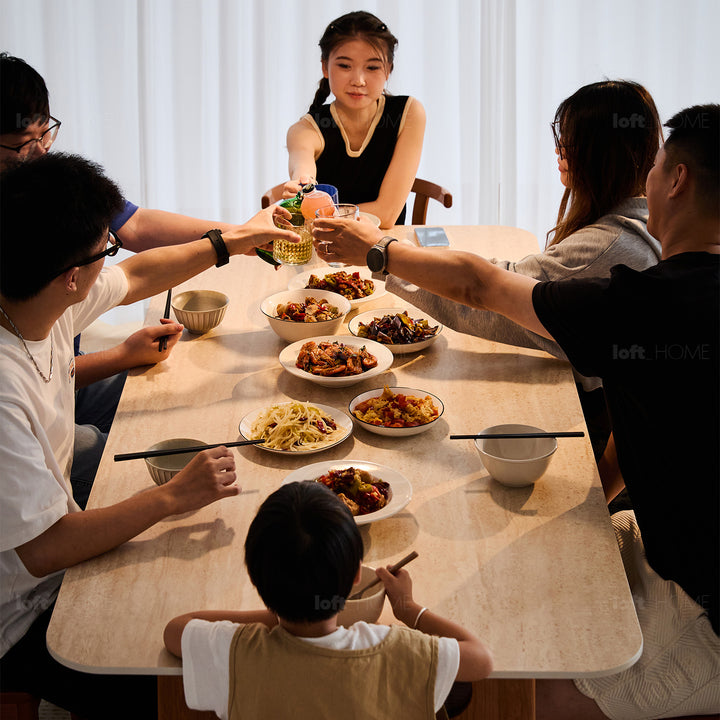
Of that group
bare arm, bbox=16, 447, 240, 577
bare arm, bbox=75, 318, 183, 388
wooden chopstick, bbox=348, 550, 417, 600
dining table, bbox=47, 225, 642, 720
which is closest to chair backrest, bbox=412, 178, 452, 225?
dining table, bbox=47, 225, 642, 720

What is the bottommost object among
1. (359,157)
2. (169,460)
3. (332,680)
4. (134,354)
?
(332,680)

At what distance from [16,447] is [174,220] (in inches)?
57.9

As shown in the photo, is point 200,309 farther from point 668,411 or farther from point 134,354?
point 668,411

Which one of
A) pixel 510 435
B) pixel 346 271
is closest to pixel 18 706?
pixel 510 435

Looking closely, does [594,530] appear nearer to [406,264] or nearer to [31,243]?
[406,264]

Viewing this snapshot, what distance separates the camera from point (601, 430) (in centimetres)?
226

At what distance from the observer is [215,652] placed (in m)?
1.14

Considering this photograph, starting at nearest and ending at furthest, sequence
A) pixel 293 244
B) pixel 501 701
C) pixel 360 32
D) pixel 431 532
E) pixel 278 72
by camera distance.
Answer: pixel 501 701 < pixel 431 532 < pixel 293 244 < pixel 360 32 < pixel 278 72

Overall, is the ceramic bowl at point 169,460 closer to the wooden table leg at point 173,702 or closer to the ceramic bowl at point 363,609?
the wooden table leg at point 173,702

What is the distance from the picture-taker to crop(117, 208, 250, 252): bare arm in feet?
8.70

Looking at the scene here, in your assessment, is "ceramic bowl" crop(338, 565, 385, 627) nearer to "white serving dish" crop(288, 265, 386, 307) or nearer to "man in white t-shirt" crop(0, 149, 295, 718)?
"man in white t-shirt" crop(0, 149, 295, 718)

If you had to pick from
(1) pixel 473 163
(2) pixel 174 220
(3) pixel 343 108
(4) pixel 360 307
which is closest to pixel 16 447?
(4) pixel 360 307

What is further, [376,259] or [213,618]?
[376,259]

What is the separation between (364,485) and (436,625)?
34cm
